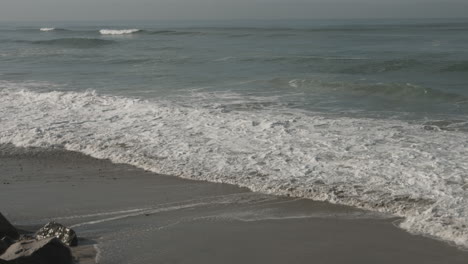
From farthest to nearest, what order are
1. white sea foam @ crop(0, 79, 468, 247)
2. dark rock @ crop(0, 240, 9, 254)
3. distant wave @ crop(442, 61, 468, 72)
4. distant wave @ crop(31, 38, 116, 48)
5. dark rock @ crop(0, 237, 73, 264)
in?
distant wave @ crop(31, 38, 116, 48), distant wave @ crop(442, 61, 468, 72), white sea foam @ crop(0, 79, 468, 247), dark rock @ crop(0, 240, 9, 254), dark rock @ crop(0, 237, 73, 264)

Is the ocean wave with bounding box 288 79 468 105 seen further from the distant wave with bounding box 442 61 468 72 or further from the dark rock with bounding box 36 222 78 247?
the dark rock with bounding box 36 222 78 247

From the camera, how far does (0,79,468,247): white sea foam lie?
21.4 ft

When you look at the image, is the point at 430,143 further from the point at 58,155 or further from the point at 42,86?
the point at 42,86

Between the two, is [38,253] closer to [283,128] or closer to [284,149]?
[284,149]

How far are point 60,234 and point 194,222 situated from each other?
1.47 meters

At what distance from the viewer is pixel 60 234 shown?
197 inches

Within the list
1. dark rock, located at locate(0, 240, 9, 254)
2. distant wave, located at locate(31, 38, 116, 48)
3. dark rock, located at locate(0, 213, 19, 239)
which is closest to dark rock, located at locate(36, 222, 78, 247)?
dark rock, located at locate(0, 213, 19, 239)

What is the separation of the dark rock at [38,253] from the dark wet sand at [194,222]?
400mm

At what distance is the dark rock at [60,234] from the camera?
5.00 metres

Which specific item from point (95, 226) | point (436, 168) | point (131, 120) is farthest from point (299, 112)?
point (95, 226)

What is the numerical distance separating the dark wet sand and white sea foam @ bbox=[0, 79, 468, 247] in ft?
1.13

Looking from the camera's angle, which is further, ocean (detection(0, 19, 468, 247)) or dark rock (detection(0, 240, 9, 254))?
ocean (detection(0, 19, 468, 247))

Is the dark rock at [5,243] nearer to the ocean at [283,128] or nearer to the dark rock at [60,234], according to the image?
the dark rock at [60,234]

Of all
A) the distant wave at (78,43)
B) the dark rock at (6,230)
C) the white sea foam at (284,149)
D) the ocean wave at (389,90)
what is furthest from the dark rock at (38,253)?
the distant wave at (78,43)
